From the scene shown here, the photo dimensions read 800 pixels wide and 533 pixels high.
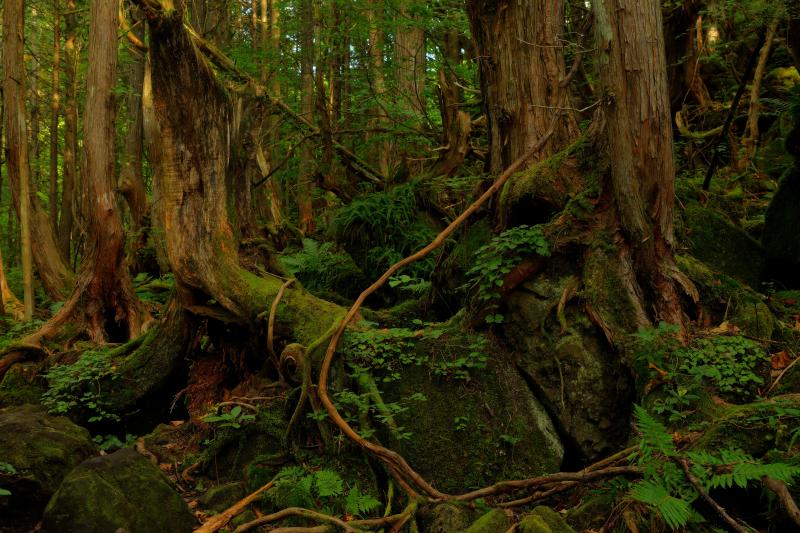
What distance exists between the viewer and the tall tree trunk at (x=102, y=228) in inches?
327

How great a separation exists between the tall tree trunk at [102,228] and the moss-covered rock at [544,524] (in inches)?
255

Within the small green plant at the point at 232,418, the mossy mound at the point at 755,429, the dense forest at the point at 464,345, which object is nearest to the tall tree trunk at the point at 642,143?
the dense forest at the point at 464,345

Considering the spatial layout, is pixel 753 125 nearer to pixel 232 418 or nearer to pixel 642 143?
pixel 642 143

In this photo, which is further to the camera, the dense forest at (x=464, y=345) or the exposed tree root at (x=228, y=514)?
the exposed tree root at (x=228, y=514)

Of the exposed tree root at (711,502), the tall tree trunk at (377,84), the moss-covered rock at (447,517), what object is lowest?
the moss-covered rock at (447,517)

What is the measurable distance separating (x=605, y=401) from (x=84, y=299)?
6621 millimetres

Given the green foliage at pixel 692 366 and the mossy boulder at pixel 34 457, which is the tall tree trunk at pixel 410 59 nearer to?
the green foliage at pixel 692 366

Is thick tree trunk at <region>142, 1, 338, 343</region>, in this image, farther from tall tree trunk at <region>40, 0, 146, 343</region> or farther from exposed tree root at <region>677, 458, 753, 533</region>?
exposed tree root at <region>677, 458, 753, 533</region>

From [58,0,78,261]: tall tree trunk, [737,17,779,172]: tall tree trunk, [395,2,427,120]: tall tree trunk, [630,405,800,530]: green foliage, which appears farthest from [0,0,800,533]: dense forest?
[58,0,78,261]: tall tree trunk

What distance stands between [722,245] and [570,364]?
9.51ft

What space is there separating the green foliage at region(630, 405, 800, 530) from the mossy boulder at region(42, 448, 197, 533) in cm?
295

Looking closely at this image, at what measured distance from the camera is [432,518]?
4441 mm

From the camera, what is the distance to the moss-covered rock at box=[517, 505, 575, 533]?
362 cm

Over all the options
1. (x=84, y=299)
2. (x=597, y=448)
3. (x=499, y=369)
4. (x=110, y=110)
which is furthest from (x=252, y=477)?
(x=110, y=110)
